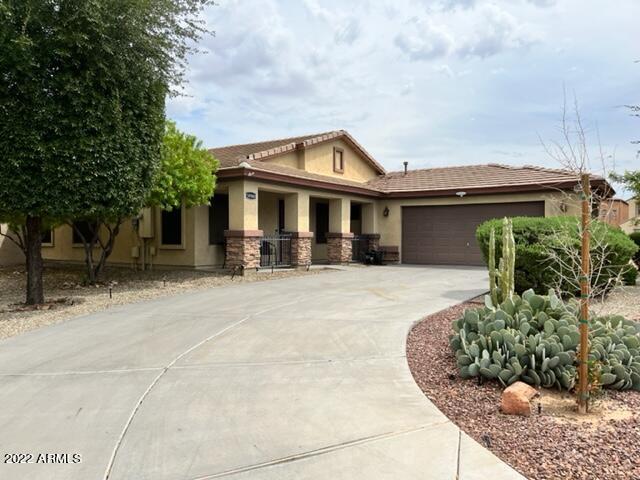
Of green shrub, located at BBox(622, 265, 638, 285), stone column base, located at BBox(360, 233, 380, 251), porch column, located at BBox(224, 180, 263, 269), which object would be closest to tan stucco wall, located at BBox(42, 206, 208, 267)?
porch column, located at BBox(224, 180, 263, 269)

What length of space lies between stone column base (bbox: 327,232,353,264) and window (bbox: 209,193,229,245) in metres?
4.42

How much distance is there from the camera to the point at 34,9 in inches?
344

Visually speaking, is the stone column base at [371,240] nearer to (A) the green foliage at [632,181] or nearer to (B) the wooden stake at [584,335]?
(A) the green foliage at [632,181]

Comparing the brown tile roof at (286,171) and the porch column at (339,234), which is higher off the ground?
the brown tile roof at (286,171)

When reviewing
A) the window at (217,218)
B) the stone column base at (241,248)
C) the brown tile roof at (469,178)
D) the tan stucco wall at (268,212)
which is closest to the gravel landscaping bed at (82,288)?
the stone column base at (241,248)

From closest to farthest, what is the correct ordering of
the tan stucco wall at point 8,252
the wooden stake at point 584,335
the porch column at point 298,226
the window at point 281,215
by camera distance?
the wooden stake at point 584,335, the porch column at point 298,226, the window at point 281,215, the tan stucco wall at point 8,252

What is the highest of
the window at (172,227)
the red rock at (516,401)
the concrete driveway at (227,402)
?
the window at (172,227)

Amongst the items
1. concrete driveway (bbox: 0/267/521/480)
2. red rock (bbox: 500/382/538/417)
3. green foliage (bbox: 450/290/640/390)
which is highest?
green foliage (bbox: 450/290/640/390)

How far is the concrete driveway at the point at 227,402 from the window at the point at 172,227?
26.3 feet

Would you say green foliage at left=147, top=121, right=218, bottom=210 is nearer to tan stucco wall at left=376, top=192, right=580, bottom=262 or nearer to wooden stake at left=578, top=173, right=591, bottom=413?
tan stucco wall at left=376, top=192, right=580, bottom=262

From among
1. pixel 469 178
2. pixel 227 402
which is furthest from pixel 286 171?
pixel 227 402

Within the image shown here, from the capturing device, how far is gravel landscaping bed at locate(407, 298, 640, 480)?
3.32 m

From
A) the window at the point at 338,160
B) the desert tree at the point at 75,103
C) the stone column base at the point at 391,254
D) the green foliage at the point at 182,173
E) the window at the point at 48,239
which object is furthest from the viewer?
the window at the point at 338,160

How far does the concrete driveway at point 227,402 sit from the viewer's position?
135 inches
